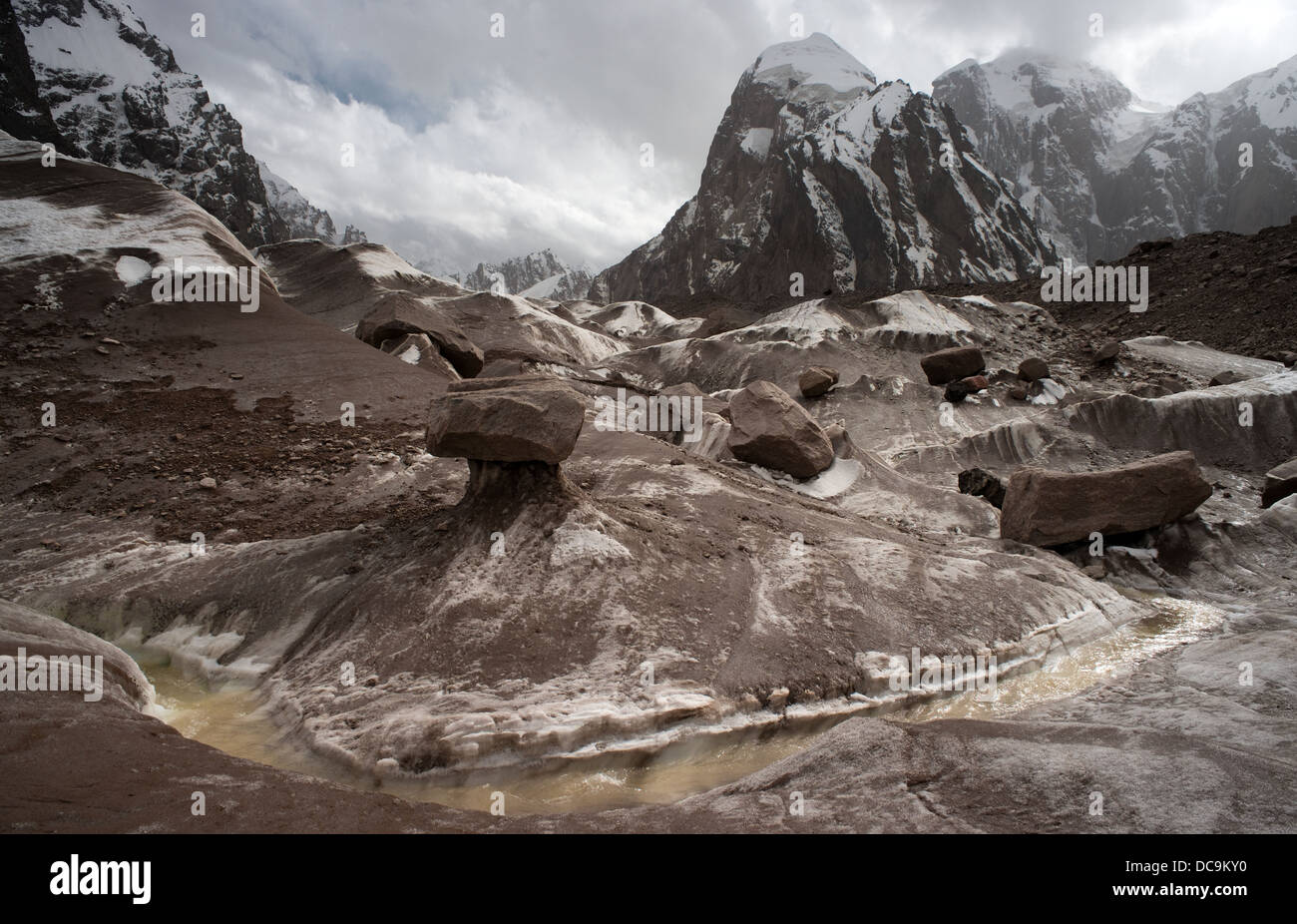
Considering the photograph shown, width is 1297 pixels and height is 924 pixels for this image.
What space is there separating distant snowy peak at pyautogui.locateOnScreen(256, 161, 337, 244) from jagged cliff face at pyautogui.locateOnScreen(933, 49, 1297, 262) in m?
127

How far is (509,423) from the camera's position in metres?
7.79

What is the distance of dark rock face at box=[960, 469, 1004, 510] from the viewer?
46.2 ft

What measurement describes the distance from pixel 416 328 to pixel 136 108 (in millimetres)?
74770

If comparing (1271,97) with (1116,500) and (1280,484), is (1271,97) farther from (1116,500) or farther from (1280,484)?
(1116,500)

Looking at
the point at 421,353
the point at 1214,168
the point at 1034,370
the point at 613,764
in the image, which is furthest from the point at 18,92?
the point at 1214,168

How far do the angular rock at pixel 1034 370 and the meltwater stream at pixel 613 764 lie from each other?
1511 centimetres

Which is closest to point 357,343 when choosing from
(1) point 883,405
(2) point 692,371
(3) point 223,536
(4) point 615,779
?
(3) point 223,536

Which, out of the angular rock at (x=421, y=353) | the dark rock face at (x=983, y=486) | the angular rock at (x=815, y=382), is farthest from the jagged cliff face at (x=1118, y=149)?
the angular rock at (x=421, y=353)

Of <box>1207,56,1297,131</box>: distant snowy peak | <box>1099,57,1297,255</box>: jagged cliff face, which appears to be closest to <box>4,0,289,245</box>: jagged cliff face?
<box>1099,57,1297,255</box>: jagged cliff face

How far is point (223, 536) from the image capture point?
9.11 meters

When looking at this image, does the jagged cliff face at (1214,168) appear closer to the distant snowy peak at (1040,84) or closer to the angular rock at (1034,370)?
the distant snowy peak at (1040,84)

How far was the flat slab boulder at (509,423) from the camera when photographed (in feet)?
25.5

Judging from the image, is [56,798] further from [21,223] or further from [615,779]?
[21,223]

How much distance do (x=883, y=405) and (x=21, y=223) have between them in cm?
2322
